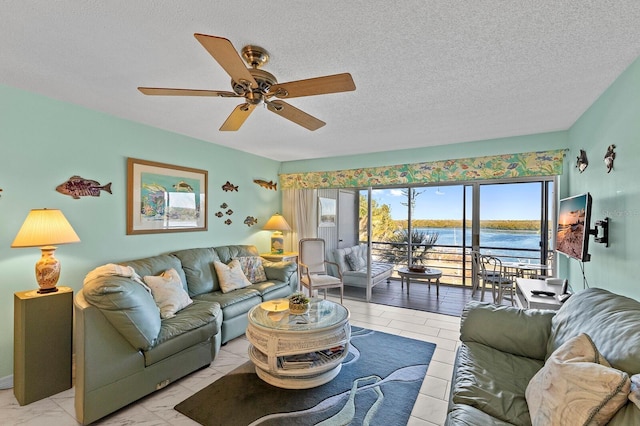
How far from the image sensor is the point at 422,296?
16.7ft

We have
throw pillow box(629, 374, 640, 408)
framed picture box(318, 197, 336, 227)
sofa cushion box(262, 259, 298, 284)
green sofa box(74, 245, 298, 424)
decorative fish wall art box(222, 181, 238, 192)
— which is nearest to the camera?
throw pillow box(629, 374, 640, 408)

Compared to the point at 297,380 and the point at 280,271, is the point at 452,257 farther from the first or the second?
the point at 297,380

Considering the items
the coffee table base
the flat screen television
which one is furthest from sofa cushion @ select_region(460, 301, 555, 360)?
the coffee table base

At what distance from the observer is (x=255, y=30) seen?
5.46 ft

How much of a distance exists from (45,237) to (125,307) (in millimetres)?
924

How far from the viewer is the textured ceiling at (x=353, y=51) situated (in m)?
1.51

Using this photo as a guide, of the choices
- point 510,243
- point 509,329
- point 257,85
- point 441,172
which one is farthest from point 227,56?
point 510,243

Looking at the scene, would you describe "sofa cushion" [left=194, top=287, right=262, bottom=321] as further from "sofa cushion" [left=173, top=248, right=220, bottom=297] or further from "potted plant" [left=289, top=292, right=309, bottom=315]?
"potted plant" [left=289, top=292, right=309, bottom=315]

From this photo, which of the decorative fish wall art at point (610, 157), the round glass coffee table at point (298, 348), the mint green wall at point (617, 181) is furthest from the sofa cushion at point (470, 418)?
the decorative fish wall art at point (610, 157)

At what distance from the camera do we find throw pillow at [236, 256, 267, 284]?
395cm

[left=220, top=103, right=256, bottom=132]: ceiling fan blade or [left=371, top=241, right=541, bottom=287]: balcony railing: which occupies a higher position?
[left=220, top=103, right=256, bottom=132]: ceiling fan blade

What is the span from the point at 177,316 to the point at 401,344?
2276 mm

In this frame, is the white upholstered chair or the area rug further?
the white upholstered chair

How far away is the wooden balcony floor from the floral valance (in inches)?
74.8
